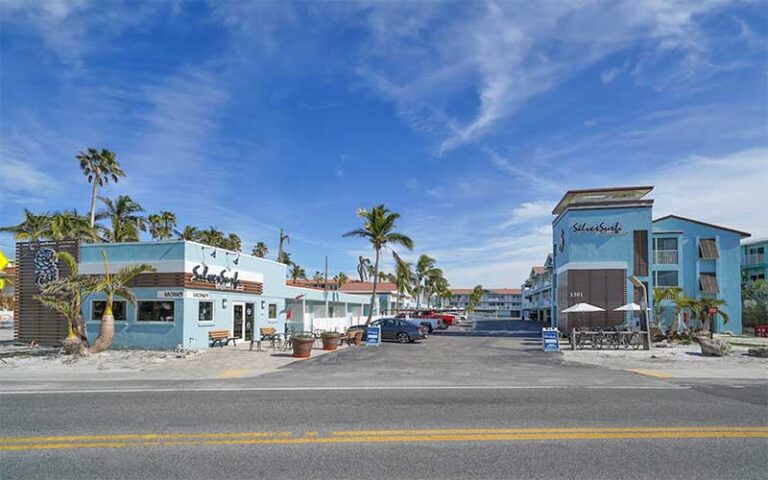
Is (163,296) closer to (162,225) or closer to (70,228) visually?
(70,228)

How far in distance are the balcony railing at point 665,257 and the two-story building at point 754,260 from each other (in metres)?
22.6

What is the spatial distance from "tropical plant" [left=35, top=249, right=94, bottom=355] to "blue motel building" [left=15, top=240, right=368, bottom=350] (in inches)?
78.0

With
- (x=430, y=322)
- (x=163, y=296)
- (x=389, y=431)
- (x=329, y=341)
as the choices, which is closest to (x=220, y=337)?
(x=163, y=296)

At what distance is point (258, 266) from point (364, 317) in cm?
2561

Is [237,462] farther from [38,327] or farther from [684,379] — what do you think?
[38,327]

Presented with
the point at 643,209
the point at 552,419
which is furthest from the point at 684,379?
the point at 643,209

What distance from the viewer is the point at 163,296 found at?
72.2 feet

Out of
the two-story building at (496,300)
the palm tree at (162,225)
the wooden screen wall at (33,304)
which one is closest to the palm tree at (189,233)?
the palm tree at (162,225)

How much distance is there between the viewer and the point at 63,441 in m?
7.03

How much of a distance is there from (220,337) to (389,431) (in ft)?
58.8

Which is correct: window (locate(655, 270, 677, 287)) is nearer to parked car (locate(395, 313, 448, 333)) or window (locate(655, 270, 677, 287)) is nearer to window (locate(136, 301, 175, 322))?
parked car (locate(395, 313, 448, 333))

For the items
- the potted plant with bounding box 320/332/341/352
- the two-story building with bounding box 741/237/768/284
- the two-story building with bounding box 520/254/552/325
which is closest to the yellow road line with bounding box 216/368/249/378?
the potted plant with bounding box 320/332/341/352

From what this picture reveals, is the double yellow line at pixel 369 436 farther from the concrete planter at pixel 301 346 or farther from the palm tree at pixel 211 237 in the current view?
the palm tree at pixel 211 237

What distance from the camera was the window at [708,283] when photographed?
42.1 metres
